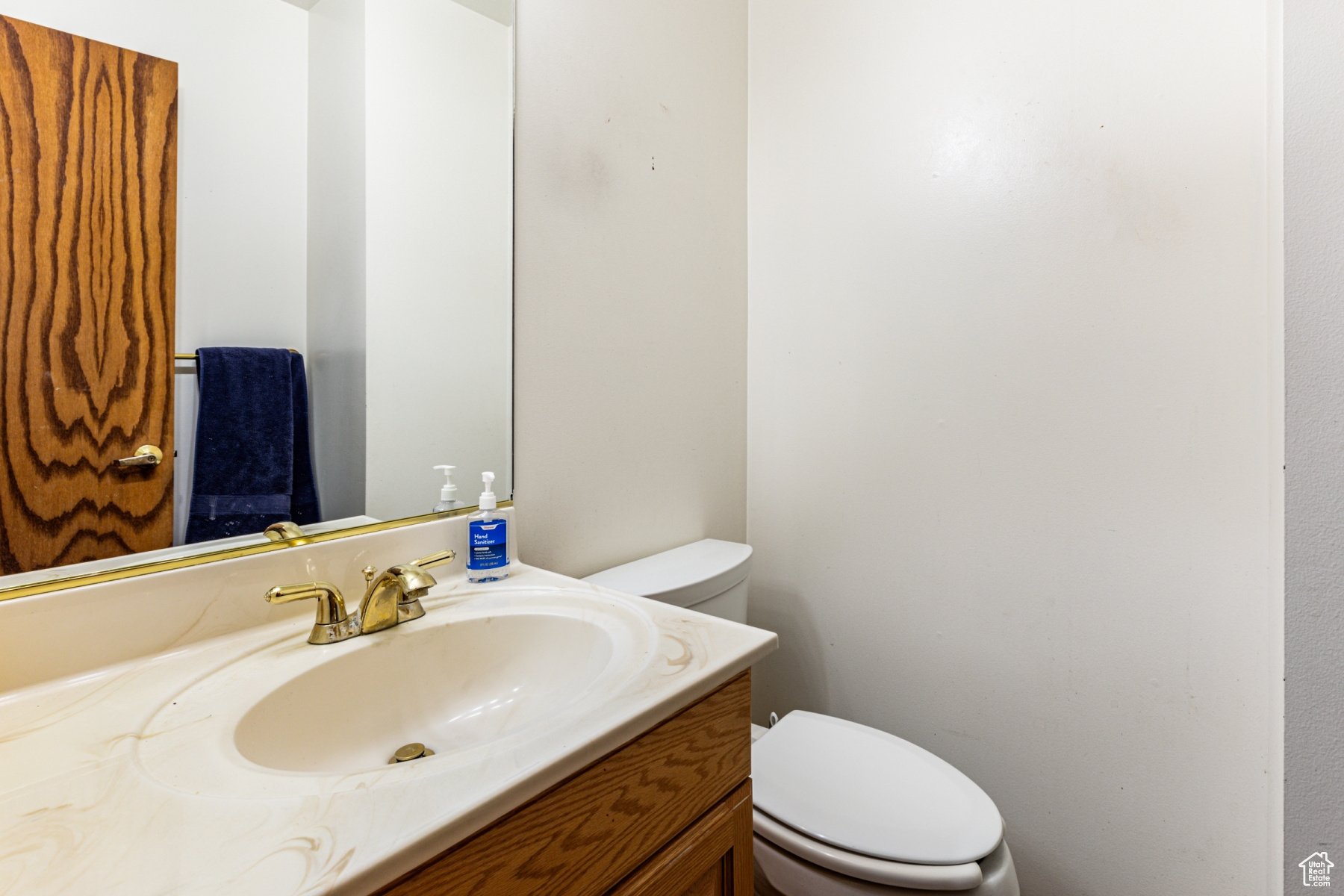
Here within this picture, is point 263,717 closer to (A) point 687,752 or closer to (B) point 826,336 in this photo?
(A) point 687,752

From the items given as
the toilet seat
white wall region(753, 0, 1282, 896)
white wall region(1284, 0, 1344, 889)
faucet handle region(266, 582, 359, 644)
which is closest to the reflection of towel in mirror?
faucet handle region(266, 582, 359, 644)

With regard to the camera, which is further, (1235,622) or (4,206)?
(1235,622)

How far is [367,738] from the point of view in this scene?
67 centimetres

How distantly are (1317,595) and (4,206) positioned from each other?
165 centimetres

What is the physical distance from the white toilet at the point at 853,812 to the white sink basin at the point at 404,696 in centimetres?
29

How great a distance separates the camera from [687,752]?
612mm

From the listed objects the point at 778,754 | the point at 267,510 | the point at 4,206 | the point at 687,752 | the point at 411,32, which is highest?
the point at 411,32

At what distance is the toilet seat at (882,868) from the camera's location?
2.57 ft

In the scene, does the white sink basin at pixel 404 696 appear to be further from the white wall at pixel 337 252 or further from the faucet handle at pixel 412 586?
the white wall at pixel 337 252

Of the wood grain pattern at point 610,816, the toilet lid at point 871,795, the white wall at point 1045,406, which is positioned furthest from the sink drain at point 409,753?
the white wall at point 1045,406

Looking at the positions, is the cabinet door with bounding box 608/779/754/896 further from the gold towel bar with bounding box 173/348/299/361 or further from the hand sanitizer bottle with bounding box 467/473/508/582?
the gold towel bar with bounding box 173/348/299/361

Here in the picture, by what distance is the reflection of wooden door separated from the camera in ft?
1.86

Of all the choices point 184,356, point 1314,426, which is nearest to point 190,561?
point 184,356

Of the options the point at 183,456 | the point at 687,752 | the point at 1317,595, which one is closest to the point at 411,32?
the point at 183,456
